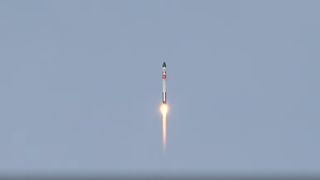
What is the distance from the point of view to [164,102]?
154 meters

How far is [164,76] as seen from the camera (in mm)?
152500

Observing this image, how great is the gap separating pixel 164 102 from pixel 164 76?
402 cm
